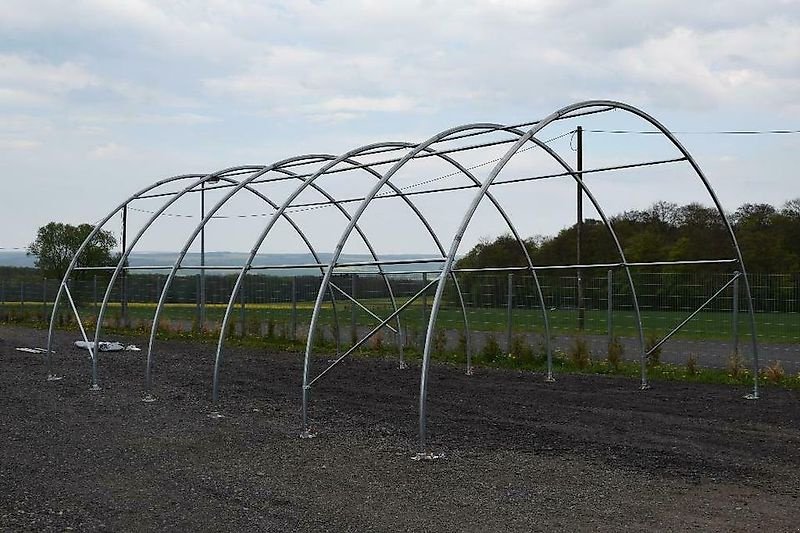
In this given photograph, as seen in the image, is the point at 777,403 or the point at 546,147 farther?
the point at 777,403

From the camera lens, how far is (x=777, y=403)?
429 inches

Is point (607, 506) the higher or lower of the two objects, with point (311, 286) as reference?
lower

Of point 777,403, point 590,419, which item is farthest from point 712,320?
point 590,419

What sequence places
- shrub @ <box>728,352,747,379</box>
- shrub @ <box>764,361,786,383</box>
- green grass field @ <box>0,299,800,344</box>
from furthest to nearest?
1. green grass field @ <box>0,299,800,344</box>
2. shrub @ <box>728,352,747,379</box>
3. shrub @ <box>764,361,786,383</box>

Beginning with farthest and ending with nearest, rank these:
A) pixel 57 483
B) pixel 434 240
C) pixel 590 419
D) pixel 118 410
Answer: pixel 434 240 → pixel 118 410 → pixel 590 419 → pixel 57 483

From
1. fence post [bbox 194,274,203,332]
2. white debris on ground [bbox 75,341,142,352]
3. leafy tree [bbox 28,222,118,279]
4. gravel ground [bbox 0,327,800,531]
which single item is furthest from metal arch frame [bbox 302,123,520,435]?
leafy tree [bbox 28,222,118,279]

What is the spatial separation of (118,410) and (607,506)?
634cm

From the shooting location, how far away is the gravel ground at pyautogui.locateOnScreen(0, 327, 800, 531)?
5977 mm

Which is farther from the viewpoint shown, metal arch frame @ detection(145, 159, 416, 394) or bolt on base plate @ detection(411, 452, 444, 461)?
metal arch frame @ detection(145, 159, 416, 394)

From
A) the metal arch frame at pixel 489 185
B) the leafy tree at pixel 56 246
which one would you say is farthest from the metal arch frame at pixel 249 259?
the leafy tree at pixel 56 246

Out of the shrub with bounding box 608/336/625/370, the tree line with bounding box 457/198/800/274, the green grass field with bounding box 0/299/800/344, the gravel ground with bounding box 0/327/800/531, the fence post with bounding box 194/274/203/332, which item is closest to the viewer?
the gravel ground with bounding box 0/327/800/531

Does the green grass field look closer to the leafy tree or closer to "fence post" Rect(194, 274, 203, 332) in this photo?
"fence post" Rect(194, 274, 203, 332)

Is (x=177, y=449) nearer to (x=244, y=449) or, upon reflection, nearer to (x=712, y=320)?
(x=244, y=449)

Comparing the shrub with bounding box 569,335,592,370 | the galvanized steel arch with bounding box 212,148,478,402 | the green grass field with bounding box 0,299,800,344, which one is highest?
the galvanized steel arch with bounding box 212,148,478,402
